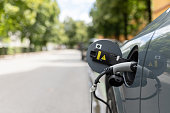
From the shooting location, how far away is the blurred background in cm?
617

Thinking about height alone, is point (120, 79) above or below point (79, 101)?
above

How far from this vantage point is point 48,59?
96.6 feet

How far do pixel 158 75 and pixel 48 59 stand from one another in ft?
92.9

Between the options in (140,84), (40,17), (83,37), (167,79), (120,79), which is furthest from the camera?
(83,37)

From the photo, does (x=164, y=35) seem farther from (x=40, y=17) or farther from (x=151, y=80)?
(x=40, y=17)

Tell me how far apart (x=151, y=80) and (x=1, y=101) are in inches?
205

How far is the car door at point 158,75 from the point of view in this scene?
1464 mm

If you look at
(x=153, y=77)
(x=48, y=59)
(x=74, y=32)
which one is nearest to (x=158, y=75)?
(x=153, y=77)

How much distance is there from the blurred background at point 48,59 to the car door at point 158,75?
323cm

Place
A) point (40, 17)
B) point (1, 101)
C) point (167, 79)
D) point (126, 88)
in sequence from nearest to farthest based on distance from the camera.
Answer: point (167, 79), point (126, 88), point (1, 101), point (40, 17)

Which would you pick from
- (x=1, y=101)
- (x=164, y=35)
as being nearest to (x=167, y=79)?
(x=164, y=35)

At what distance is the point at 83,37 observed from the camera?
114 metres

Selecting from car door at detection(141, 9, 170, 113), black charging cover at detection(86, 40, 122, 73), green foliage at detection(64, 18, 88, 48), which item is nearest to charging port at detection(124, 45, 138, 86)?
black charging cover at detection(86, 40, 122, 73)

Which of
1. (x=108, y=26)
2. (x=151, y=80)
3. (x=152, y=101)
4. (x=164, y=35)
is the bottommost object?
(x=152, y=101)
